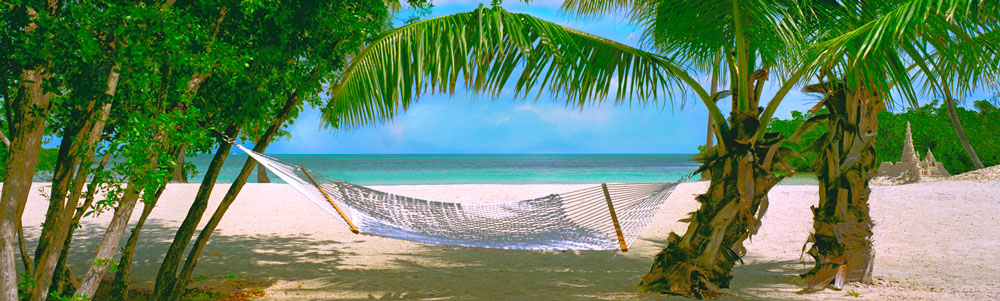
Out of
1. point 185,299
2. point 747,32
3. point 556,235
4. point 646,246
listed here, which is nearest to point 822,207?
point 747,32

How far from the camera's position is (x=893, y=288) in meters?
3.49

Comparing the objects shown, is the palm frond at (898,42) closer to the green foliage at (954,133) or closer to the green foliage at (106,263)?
the green foliage at (106,263)

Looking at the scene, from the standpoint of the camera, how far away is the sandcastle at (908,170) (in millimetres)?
10625

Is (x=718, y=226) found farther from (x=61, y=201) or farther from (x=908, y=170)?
(x=908, y=170)

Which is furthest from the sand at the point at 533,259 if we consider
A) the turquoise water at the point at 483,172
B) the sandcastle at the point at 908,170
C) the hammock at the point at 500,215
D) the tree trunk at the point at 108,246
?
the turquoise water at the point at 483,172

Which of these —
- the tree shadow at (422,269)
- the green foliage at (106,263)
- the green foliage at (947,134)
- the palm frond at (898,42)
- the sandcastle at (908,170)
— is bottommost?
the tree shadow at (422,269)

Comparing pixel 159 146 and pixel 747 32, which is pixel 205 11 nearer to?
pixel 159 146

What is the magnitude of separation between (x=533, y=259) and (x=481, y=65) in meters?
2.18

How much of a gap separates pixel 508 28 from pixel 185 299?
2.26 meters

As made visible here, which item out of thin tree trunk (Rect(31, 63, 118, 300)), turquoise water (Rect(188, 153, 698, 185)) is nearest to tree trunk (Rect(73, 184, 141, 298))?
thin tree trunk (Rect(31, 63, 118, 300))

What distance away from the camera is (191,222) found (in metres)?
2.98

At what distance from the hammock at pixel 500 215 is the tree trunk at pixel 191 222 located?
235mm

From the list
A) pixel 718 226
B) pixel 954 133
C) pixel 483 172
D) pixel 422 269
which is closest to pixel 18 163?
pixel 422 269

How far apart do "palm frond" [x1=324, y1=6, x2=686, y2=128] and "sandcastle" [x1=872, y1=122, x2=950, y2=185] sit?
922 cm
